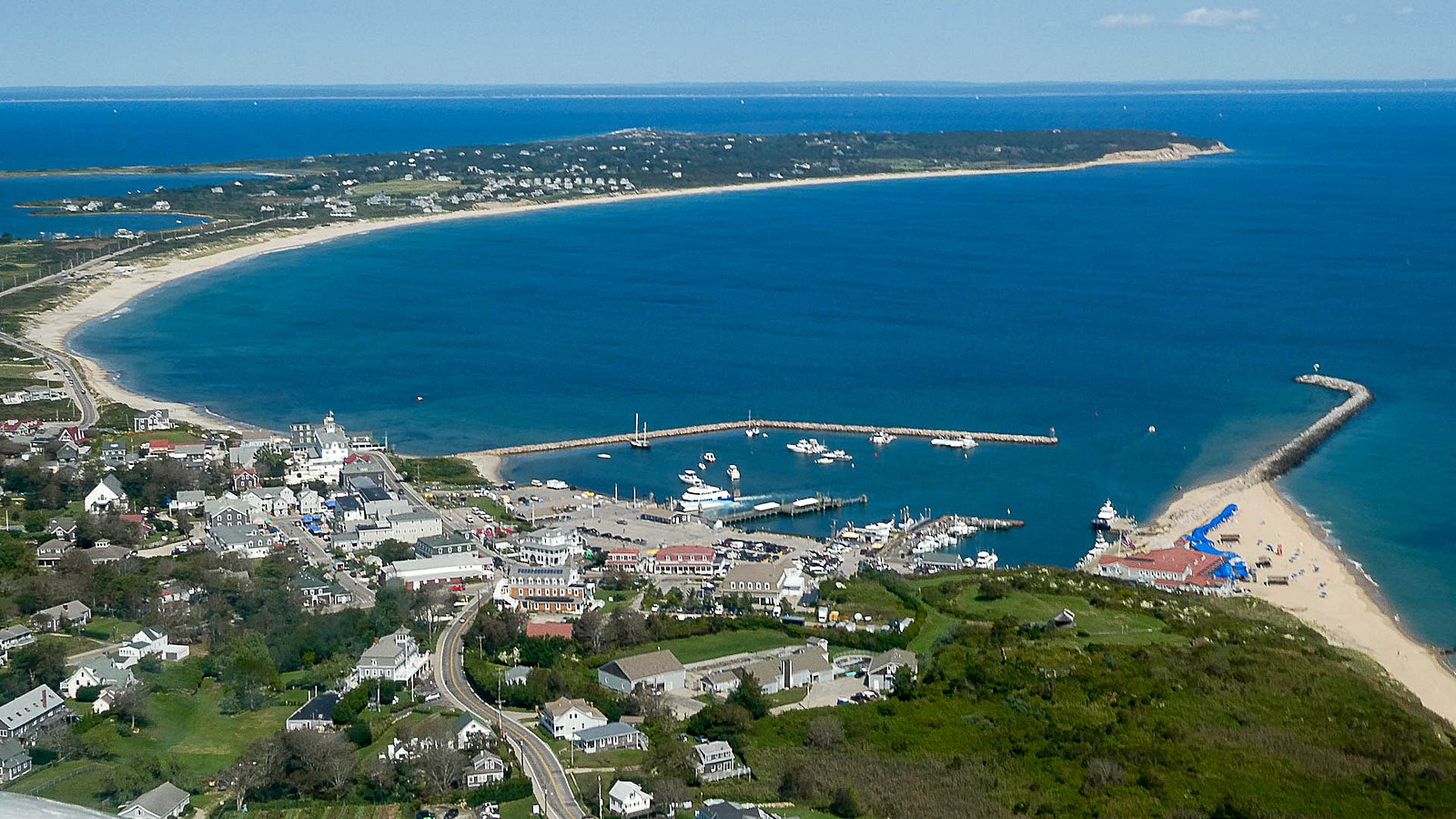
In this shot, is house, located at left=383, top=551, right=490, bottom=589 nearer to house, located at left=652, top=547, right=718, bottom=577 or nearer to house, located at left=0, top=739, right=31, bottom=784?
house, located at left=652, top=547, right=718, bottom=577

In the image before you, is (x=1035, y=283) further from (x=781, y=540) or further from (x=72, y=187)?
(x=72, y=187)

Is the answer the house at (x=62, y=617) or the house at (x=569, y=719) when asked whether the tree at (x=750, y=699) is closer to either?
the house at (x=569, y=719)

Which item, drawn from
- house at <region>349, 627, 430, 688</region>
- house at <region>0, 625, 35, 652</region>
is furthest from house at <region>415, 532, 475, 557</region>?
house at <region>0, 625, 35, 652</region>

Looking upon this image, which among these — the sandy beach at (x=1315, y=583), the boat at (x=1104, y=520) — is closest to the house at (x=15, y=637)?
the boat at (x=1104, y=520)

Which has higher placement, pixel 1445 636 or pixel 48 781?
pixel 48 781

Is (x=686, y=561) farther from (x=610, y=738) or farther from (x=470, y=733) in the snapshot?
(x=470, y=733)

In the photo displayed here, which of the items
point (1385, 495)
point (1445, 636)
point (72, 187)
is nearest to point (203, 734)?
point (1445, 636)
